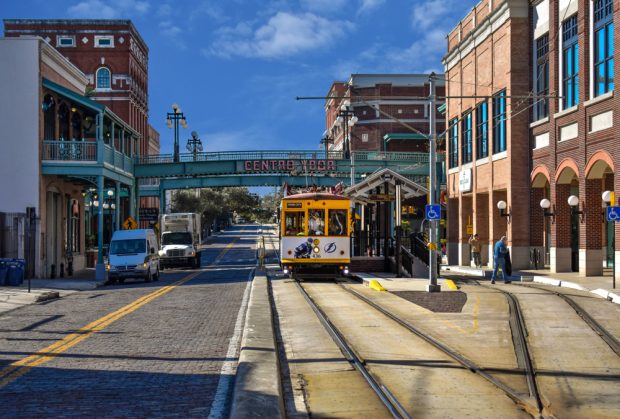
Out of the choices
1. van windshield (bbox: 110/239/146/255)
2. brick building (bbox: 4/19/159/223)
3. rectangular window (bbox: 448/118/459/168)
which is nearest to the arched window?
brick building (bbox: 4/19/159/223)

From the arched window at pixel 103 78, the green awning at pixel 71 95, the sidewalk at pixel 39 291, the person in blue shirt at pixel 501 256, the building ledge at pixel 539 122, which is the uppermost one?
the arched window at pixel 103 78

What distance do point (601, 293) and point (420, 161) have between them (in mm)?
33397

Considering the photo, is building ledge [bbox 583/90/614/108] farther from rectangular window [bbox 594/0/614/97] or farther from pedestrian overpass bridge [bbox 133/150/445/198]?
pedestrian overpass bridge [bbox 133/150/445/198]

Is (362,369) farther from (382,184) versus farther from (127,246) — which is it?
(127,246)

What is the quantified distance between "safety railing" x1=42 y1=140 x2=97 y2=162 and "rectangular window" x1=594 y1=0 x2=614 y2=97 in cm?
2241

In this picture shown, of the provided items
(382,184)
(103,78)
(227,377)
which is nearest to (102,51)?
(103,78)

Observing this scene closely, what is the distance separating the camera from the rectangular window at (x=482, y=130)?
41.1m

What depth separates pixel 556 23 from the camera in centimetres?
3319

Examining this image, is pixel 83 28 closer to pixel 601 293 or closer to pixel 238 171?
pixel 238 171

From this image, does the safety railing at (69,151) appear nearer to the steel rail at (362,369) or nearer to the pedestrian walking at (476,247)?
the pedestrian walking at (476,247)

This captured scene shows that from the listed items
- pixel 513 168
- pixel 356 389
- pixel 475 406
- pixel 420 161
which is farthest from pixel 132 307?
pixel 420 161

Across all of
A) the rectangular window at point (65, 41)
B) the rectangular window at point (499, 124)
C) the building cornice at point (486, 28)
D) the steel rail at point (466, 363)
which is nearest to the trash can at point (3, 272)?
the steel rail at point (466, 363)

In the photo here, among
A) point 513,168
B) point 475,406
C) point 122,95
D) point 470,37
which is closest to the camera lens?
point 475,406

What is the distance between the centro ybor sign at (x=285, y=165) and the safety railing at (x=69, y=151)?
1471 centimetres
